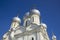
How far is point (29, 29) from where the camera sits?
2972 centimetres

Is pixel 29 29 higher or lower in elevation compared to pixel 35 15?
lower

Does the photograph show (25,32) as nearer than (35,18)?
Yes

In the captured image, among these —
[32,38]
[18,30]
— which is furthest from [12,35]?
[32,38]

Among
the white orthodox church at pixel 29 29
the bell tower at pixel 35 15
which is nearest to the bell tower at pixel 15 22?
the white orthodox church at pixel 29 29

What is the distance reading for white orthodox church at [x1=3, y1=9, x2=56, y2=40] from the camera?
94.1 ft

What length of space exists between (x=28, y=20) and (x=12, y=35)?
14.7 ft

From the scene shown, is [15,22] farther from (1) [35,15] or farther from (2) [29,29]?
(2) [29,29]

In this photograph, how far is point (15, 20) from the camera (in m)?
34.1

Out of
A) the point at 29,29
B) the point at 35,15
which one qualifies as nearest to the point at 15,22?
the point at 35,15

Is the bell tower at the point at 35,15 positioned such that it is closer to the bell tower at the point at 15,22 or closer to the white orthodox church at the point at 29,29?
the white orthodox church at the point at 29,29

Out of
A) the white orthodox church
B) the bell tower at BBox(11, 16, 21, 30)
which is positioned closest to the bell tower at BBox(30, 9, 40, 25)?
the white orthodox church

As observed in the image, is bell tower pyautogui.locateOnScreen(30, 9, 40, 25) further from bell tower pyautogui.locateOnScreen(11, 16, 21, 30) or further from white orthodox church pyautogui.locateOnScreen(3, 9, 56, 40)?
bell tower pyautogui.locateOnScreen(11, 16, 21, 30)

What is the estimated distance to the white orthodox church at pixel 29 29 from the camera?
2867 centimetres

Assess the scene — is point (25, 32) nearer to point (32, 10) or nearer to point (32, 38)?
point (32, 38)
